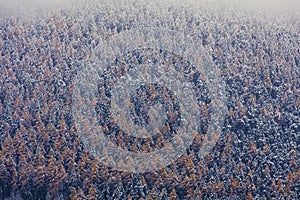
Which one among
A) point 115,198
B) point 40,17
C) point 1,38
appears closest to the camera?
point 115,198

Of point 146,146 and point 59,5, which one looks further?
point 59,5

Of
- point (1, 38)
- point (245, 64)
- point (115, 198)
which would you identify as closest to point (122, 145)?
point (115, 198)

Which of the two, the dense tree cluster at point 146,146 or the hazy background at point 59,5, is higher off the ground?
the hazy background at point 59,5

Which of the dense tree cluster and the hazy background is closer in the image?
the dense tree cluster

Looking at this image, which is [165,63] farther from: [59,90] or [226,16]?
[226,16]

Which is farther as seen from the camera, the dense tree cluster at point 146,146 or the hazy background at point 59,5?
the hazy background at point 59,5

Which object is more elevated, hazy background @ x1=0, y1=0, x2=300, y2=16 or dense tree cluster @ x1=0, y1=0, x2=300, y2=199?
hazy background @ x1=0, y1=0, x2=300, y2=16

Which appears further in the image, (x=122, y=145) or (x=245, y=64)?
(x=245, y=64)

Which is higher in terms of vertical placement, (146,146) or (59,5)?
(59,5)
